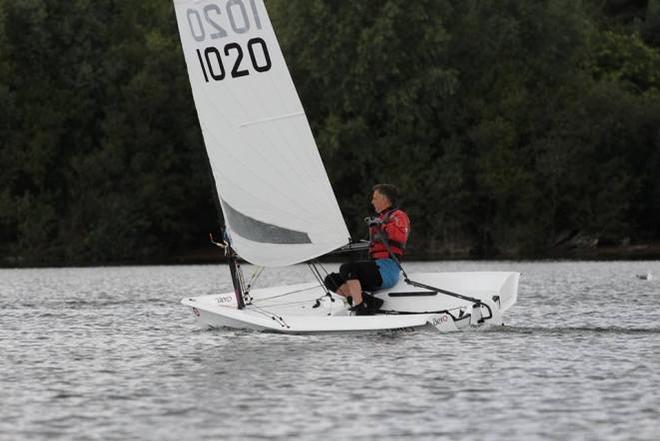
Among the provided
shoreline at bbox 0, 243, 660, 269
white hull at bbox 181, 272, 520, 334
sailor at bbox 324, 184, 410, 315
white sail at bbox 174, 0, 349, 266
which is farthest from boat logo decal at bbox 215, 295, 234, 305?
shoreline at bbox 0, 243, 660, 269

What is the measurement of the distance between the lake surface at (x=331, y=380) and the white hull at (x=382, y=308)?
24 centimetres

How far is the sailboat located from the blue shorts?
0.19m

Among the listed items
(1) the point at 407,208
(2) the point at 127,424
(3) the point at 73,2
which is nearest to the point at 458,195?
(1) the point at 407,208

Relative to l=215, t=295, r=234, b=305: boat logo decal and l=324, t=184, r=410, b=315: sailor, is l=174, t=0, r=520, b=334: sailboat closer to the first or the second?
l=324, t=184, r=410, b=315: sailor

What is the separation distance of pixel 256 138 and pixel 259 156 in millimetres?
215

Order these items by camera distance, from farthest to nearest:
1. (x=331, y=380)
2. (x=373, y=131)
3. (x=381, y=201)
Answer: (x=373, y=131), (x=381, y=201), (x=331, y=380)

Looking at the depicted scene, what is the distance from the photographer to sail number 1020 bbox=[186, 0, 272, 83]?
736 inches

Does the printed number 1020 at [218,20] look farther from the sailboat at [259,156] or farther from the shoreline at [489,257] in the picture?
the shoreline at [489,257]

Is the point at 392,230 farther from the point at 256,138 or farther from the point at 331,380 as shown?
the point at 331,380

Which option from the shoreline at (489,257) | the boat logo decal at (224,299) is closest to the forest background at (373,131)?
the shoreline at (489,257)

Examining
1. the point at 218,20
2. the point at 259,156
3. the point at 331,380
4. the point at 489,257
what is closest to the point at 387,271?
the point at 259,156

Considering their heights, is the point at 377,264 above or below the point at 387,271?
above

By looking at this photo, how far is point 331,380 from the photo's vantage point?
14.9 meters

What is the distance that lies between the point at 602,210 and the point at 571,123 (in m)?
3.51
